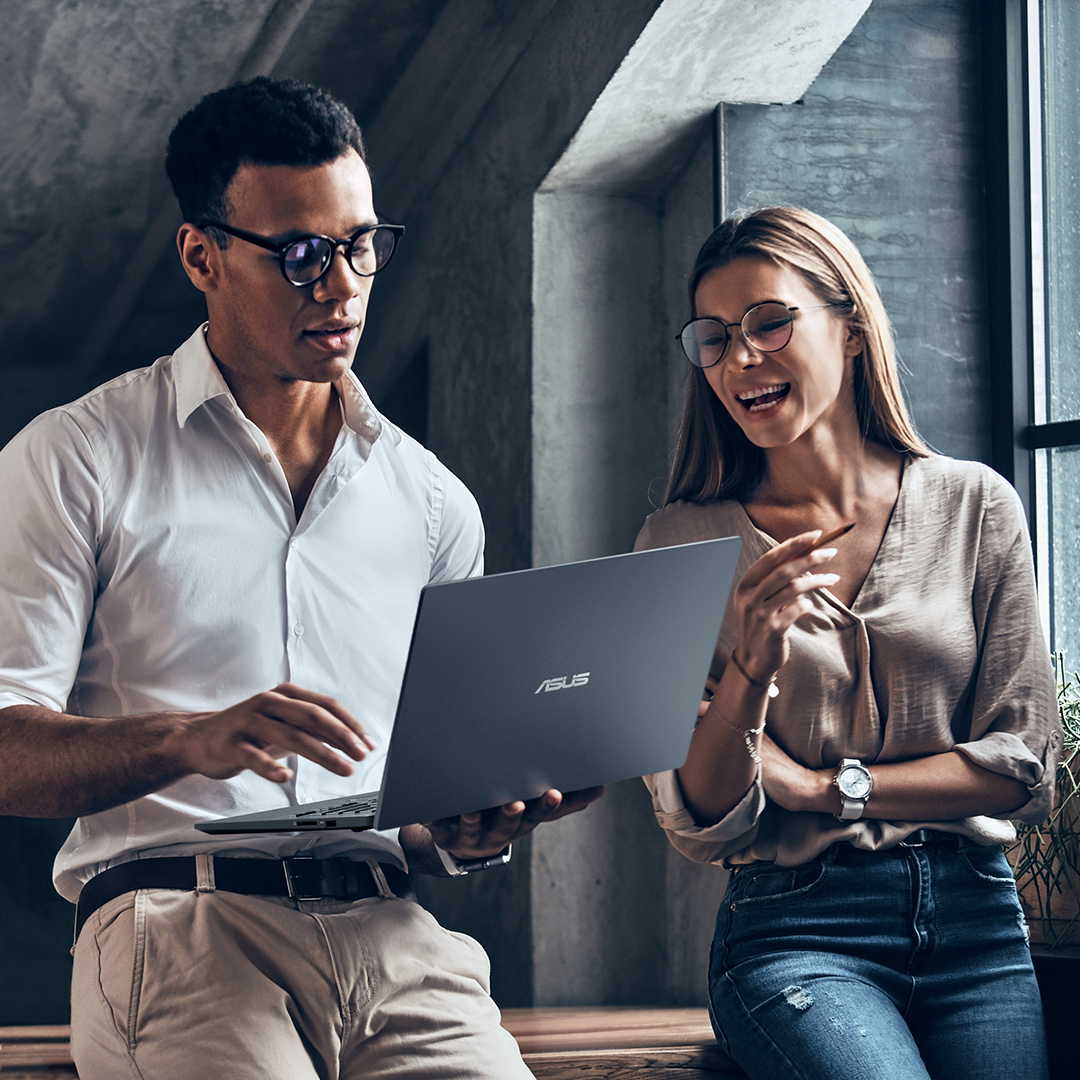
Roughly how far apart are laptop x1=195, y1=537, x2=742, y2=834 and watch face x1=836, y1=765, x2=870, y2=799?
367 millimetres

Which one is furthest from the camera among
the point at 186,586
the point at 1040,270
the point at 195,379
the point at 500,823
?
the point at 1040,270

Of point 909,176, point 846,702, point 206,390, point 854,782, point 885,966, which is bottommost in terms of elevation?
point 885,966

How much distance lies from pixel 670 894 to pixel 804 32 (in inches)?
72.7

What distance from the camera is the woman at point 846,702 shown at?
1.61 m

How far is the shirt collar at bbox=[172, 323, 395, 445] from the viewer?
1626 millimetres

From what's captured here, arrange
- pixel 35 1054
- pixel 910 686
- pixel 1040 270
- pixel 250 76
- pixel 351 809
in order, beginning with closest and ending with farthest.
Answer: pixel 351 809
pixel 910 686
pixel 35 1054
pixel 1040 270
pixel 250 76

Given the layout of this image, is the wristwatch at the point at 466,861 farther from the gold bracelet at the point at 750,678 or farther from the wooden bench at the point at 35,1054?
the wooden bench at the point at 35,1054

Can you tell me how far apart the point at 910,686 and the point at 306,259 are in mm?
1021

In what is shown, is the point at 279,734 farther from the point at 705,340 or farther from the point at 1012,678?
the point at 1012,678

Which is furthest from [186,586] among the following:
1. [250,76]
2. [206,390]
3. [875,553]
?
[250,76]

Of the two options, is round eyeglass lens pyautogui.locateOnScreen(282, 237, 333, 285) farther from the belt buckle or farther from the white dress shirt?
the belt buckle

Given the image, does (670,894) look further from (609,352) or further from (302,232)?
(302,232)

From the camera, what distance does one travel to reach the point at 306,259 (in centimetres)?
160

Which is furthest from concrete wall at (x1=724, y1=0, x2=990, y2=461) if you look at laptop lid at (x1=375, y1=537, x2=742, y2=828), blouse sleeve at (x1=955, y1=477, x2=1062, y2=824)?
laptop lid at (x1=375, y1=537, x2=742, y2=828)
